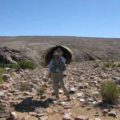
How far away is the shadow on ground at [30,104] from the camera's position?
387 inches

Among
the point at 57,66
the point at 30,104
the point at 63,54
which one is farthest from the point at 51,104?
the point at 63,54

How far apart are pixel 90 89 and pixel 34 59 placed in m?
12.6

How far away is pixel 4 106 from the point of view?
31.1 ft

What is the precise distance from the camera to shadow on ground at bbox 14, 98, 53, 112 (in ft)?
32.3

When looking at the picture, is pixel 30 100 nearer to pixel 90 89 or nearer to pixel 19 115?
pixel 19 115

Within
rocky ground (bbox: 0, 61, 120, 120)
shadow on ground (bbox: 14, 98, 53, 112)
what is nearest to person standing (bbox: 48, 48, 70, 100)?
rocky ground (bbox: 0, 61, 120, 120)

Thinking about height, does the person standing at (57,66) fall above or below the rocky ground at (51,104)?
above

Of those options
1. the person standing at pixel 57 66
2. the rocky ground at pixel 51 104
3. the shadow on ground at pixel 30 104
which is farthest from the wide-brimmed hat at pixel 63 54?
the shadow on ground at pixel 30 104

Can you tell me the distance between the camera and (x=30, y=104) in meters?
10.3

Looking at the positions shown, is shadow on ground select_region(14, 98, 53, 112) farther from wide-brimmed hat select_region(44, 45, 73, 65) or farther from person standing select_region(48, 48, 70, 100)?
wide-brimmed hat select_region(44, 45, 73, 65)

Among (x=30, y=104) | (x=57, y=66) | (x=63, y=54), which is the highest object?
(x=63, y=54)

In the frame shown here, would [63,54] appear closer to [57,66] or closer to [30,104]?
[57,66]

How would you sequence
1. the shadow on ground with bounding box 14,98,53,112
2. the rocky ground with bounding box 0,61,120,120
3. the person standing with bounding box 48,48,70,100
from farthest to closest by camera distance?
the person standing with bounding box 48,48,70,100
the shadow on ground with bounding box 14,98,53,112
the rocky ground with bounding box 0,61,120,120

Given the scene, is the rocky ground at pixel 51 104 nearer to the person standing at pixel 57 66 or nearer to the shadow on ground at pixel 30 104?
the shadow on ground at pixel 30 104
